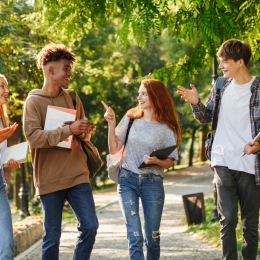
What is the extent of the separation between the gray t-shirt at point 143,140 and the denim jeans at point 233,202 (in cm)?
54

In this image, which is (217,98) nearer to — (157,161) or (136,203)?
(157,161)

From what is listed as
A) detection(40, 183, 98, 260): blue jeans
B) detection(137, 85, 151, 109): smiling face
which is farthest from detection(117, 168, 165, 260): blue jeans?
detection(137, 85, 151, 109): smiling face

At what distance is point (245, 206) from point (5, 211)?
6.59ft

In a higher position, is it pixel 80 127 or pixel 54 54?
pixel 54 54

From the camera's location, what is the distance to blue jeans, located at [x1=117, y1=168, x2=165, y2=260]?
6453 millimetres

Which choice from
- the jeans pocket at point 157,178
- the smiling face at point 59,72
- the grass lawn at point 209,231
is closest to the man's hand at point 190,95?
the jeans pocket at point 157,178

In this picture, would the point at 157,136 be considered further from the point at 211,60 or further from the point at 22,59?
the point at 22,59

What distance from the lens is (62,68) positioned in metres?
6.28

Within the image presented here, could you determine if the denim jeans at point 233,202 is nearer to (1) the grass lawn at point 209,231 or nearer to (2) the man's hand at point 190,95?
(2) the man's hand at point 190,95

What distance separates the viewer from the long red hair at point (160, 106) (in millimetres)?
6617

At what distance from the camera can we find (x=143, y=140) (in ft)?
21.6

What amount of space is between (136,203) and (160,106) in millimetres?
873

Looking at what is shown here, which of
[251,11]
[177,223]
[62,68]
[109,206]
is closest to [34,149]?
[62,68]

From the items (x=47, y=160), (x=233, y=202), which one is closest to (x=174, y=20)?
(x=233, y=202)
